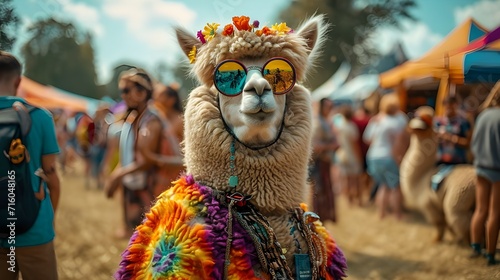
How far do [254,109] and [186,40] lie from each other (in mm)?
588

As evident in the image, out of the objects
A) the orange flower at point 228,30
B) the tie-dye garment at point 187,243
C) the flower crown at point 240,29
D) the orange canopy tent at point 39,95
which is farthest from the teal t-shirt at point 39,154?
the orange flower at point 228,30

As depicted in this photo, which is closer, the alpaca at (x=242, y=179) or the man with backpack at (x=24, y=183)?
the alpaca at (x=242, y=179)

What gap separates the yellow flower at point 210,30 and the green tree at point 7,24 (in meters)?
1.31

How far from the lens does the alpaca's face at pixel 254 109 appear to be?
76.3 inches

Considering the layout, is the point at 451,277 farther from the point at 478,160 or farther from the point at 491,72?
the point at 491,72

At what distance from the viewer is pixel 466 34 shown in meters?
4.57

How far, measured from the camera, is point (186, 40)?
2.27 metres

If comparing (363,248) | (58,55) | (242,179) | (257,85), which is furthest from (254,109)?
(363,248)

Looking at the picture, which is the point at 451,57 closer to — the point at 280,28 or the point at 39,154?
the point at 280,28

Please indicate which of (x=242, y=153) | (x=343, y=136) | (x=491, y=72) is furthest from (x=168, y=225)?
(x=343, y=136)

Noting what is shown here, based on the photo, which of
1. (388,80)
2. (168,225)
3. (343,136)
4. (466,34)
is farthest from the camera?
(343,136)

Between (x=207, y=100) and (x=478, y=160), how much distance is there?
295 centimetres

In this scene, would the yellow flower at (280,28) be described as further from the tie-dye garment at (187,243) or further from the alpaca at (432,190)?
→ the alpaca at (432,190)

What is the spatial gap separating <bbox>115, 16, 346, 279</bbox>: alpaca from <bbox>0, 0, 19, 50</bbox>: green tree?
114cm
